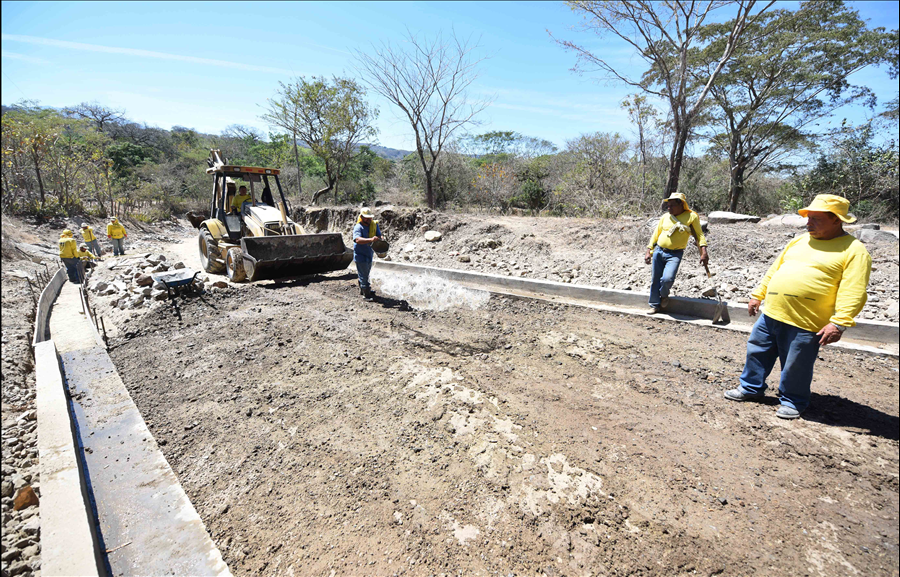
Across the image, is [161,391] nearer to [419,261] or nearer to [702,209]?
[419,261]

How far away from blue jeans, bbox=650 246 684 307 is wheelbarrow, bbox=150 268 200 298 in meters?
6.89

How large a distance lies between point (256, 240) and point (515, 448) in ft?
20.9

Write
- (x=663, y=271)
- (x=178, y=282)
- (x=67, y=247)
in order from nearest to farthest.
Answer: (x=663, y=271), (x=178, y=282), (x=67, y=247)

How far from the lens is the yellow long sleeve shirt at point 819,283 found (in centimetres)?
284

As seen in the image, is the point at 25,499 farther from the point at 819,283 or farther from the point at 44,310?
the point at 819,283

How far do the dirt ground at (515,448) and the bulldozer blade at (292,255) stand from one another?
2.27m

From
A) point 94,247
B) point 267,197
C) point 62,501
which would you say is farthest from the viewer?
point 94,247

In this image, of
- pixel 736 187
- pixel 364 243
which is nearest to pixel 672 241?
pixel 364 243

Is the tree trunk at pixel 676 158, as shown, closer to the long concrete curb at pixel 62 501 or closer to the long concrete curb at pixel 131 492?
the long concrete curb at pixel 131 492

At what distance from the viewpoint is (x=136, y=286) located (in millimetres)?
7418

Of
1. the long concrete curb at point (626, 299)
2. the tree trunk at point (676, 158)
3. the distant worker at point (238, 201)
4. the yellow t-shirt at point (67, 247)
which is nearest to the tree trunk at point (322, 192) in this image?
the distant worker at point (238, 201)

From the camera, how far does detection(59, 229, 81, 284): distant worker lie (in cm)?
880

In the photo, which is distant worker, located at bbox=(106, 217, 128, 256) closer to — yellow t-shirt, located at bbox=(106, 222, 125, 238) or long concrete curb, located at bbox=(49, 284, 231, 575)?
yellow t-shirt, located at bbox=(106, 222, 125, 238)

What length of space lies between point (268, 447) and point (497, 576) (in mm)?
1938
